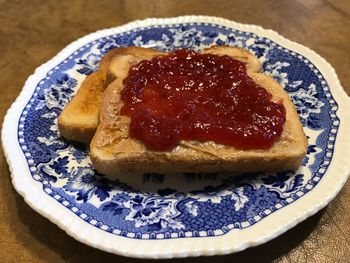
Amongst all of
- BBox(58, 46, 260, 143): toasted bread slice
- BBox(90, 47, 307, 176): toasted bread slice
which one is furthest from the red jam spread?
BBox(58, 46, 260, 143): toasted bread slice

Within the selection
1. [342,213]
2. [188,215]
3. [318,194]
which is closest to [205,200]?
[188,215]

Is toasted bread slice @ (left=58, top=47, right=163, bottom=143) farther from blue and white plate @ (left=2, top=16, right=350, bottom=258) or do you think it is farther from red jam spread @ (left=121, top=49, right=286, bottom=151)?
red jam spread @ (left=121, top=49, right=286, bottom=151)

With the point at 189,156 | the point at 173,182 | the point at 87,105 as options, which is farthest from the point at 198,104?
the point at 87,105

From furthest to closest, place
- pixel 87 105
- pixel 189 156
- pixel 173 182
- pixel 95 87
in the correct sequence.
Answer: pixel 95 87
pixel 87 105
pixel 173 182
pixel 189 156

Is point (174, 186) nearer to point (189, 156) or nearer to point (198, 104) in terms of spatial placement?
point (189, 156)

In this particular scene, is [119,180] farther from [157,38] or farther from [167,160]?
[157,38]
